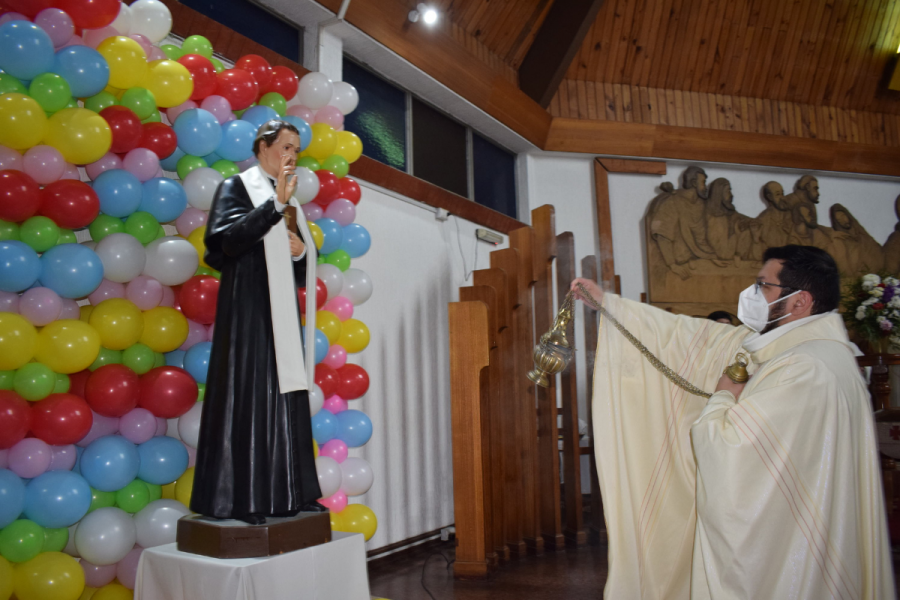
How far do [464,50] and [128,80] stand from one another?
3.47m

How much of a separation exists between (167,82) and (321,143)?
3.14ft

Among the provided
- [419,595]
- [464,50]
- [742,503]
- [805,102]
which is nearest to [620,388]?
[742,503]

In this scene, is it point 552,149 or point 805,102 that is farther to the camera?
point 805,102

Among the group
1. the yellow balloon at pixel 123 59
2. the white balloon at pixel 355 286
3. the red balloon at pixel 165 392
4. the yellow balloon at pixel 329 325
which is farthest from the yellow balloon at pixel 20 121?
the white balloon at pixel 355 286

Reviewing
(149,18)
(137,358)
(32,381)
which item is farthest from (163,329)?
(149,18)

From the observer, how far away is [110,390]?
2.63 meters

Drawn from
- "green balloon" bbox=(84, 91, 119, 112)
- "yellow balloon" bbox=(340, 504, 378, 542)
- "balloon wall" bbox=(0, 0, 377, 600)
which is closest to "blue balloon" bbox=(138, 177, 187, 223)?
"balloon wall" bbox=(0, 0, 377, 600)

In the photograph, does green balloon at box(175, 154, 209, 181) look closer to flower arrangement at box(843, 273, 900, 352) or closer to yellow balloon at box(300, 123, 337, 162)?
yellow balloon at box(300, 123, 337, 162)

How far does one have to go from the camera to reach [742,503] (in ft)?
7.70

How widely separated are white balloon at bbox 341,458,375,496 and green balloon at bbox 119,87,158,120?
197cm

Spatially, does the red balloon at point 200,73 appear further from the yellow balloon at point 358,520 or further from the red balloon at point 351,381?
the yellow balloon at point 358,520

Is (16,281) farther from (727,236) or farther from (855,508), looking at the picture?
(727,236)

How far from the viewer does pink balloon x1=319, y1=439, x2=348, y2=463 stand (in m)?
3.56

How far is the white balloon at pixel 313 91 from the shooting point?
3844 mm
